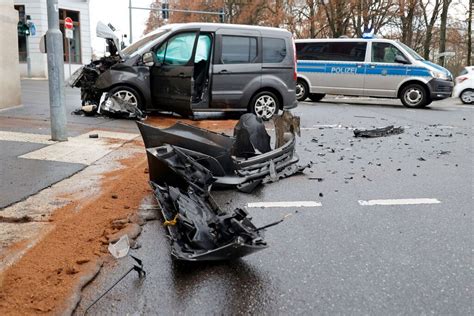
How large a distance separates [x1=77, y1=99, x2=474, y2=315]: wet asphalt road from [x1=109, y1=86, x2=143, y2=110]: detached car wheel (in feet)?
17.7

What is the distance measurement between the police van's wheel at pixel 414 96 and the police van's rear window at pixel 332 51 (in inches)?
71.5

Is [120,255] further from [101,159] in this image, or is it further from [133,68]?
[133,68]

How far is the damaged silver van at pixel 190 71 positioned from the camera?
33.8 feet

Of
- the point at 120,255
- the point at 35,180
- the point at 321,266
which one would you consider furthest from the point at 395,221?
the point at 35,180

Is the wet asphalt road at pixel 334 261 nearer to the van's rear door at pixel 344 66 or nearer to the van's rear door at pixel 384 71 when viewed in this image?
the van's rear door at pixel 384 71

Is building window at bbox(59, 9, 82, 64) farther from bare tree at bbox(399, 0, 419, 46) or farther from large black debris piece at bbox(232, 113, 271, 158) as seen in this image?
large black debris piece at bbox(232, 113, 271, 158)

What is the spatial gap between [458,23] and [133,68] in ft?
103

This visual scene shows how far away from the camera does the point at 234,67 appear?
1067cm

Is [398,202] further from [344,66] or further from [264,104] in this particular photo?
[344,66]

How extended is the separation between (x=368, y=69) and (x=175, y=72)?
8672 millimetres

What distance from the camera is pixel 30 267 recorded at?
329 cm

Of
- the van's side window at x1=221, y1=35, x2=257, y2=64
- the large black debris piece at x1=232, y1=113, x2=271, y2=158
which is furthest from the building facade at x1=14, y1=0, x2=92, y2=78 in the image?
the large black debris piece at x1=232, y1=113, x2=271, y2=158

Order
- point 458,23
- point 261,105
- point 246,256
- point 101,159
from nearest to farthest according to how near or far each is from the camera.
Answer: point 246,256
point 101,159
point 261,105
point 458,23

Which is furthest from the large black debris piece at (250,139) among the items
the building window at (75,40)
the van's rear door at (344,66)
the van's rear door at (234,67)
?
the building window at (75,40)
